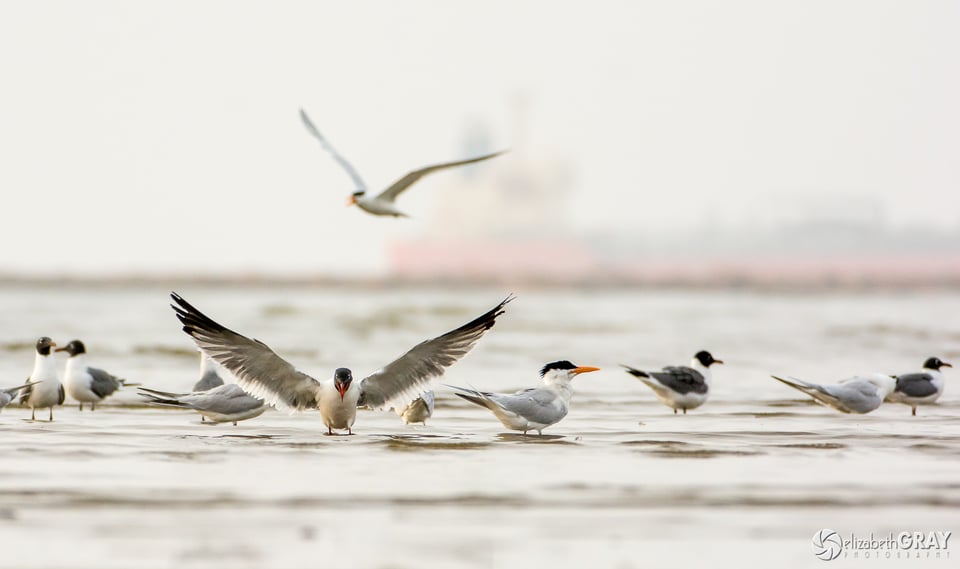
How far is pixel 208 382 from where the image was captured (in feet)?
43.6

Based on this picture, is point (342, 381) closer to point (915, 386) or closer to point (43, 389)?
point (43, 389)

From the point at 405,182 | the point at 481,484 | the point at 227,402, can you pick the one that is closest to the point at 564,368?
the point at 227,402

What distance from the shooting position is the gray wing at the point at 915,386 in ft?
44.8

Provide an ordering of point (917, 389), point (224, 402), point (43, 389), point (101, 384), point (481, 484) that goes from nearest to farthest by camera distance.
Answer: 1. point (481, 484)
2. point (224, 402)
3. point (43, 389)
4. point (917, 389)
5. point (101, 384)

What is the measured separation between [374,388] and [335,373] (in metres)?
0.40

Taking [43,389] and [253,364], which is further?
[43,389]

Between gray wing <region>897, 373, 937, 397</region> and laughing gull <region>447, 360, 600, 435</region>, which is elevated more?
gray wing <region>897, 373, 937, 397</region>

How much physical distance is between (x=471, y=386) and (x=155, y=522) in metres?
8.98

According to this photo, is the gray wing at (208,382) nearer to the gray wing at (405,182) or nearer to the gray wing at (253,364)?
the gray wing at (253,364)

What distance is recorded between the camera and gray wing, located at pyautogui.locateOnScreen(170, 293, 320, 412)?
11.2 meters

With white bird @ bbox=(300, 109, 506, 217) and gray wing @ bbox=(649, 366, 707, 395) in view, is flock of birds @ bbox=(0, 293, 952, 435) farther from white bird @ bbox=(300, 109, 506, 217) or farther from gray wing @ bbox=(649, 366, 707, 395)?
white bird @ bbox=(300, 109, 506, 217)

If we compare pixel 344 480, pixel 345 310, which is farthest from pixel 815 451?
pixel 345 310

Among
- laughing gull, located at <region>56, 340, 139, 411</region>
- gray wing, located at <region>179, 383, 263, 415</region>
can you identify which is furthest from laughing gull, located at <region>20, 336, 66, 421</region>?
gray wing, located at <region>179, 383, 263, 415</region>

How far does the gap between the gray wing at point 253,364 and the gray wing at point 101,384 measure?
2740 mm
